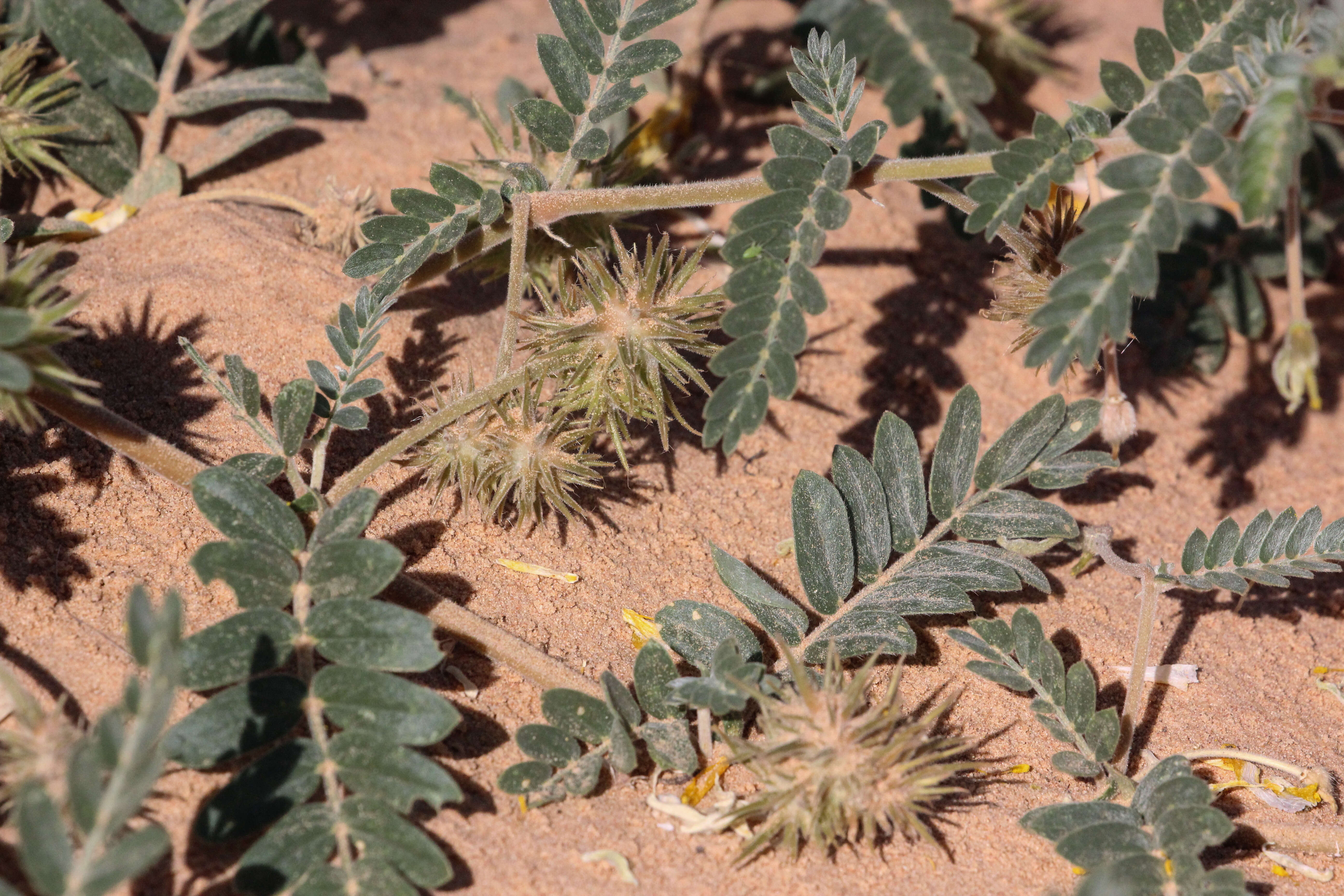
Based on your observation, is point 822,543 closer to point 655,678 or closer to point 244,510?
point 655,678

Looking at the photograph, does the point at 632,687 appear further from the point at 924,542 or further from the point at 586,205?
the point at 586,205

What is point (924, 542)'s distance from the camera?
2072 mm

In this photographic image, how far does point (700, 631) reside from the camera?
1895mm

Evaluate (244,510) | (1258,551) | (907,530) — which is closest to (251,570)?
(244,510)

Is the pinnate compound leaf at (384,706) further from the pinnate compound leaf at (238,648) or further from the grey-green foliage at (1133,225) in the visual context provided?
the grey-green foliage at (1133,225)

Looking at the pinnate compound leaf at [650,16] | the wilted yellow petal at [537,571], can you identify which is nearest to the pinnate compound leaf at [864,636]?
Result: the wilted yellow petal at [537,571]

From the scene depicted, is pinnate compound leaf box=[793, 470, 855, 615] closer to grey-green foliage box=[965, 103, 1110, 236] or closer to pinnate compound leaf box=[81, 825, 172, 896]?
grey-green foliage box=[965, 103, 1110, 236]

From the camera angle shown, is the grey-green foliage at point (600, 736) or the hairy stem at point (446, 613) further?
the hairy stem at point (446, 613)

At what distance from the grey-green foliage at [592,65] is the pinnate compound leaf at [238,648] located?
98 cm

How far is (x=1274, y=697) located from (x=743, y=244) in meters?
1.40

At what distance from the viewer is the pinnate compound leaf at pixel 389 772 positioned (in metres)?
1.54

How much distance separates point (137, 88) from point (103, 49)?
0.11m

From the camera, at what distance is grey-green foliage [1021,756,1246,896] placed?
1.58 metres

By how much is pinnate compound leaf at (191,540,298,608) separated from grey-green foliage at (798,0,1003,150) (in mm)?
1920
